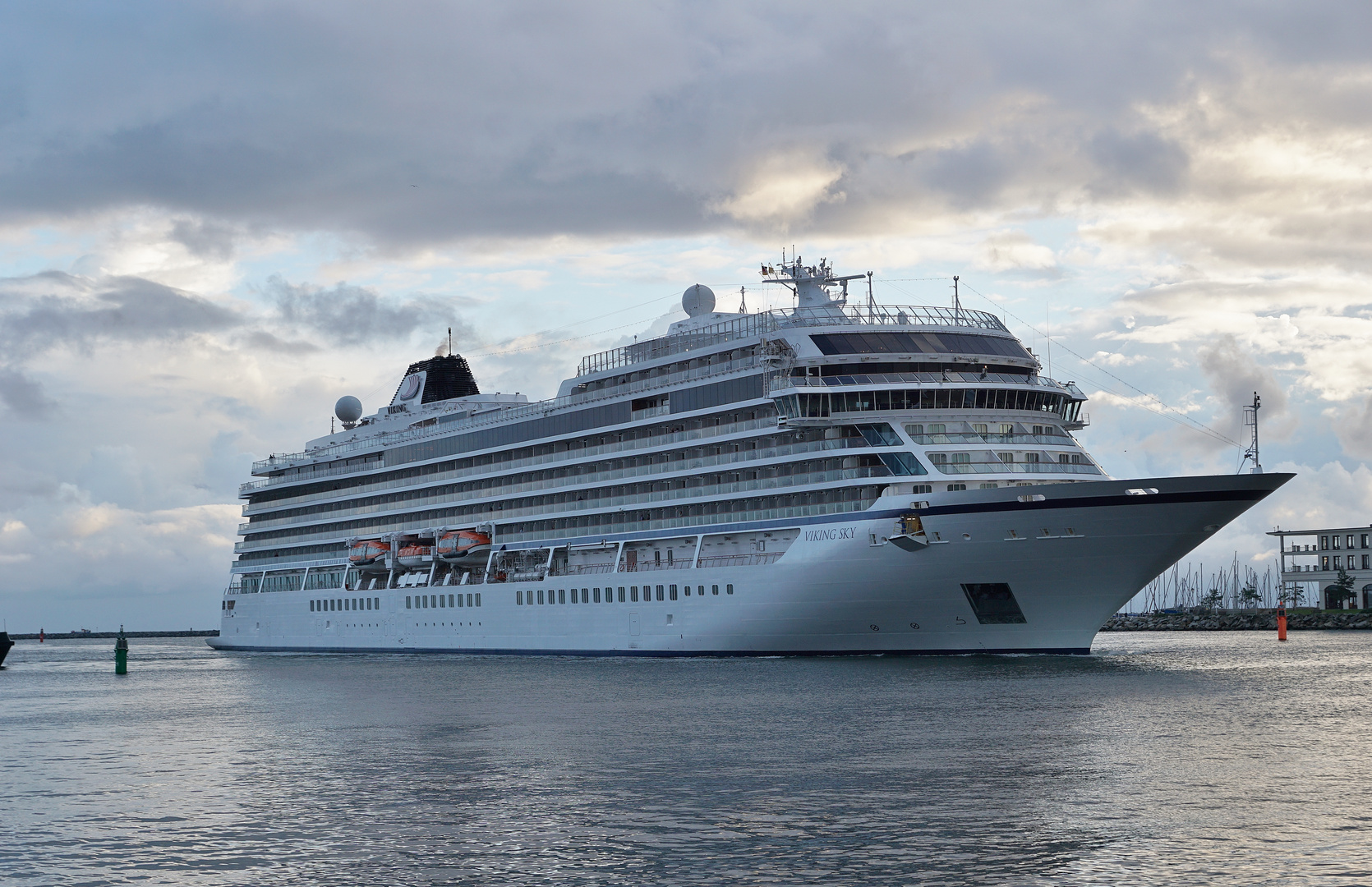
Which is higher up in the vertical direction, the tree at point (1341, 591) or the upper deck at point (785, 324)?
the upper deck at point (785, 324)

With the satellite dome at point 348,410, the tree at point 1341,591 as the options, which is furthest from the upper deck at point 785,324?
the tree at point 1341,591

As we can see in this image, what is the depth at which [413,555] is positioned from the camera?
277 feet

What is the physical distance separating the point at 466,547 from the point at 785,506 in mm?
26378

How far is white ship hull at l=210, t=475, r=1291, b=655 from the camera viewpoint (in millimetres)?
50250

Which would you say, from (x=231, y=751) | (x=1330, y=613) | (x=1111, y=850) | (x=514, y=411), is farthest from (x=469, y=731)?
(x=1330, y=613)

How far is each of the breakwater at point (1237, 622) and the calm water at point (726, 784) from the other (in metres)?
86.8

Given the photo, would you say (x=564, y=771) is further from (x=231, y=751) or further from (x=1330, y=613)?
(x=1330, y=613)

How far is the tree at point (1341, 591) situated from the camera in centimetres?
14025

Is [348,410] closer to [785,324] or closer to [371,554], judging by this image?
[371,554]

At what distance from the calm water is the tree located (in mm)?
100678

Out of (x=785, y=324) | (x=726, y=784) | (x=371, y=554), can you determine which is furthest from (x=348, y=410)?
(x=726, y=784)

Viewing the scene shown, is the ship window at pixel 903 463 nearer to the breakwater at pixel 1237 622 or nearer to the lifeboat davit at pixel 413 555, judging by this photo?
the lifeboat davit at pixel 413 555

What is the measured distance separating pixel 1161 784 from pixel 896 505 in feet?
94.4

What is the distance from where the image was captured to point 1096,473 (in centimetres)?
5694
